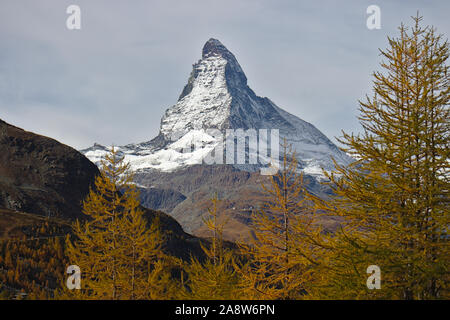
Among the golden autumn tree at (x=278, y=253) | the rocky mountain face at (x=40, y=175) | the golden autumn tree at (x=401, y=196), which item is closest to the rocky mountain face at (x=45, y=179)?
the rocky mountain face at (x=40, y=175)

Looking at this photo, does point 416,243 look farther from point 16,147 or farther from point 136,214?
point 16,147

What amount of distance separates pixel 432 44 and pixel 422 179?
3.61 meters

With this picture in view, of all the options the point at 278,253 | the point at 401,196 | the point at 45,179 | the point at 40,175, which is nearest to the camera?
the point at 401,196

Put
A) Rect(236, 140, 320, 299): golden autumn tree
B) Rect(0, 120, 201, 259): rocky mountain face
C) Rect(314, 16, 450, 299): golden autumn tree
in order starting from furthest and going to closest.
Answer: Rect(0, 120, 201, 259): rocky mountain face, Rect(236, 140, 320, 299): golden autumn tree, Rect(314, 16, 450, 299): golden autumn tree

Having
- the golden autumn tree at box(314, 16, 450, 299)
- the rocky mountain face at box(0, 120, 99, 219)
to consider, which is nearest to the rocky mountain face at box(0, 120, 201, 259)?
the rocky mountain face at box(0, 120, 99, 219)

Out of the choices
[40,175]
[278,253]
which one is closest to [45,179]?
[40,175]

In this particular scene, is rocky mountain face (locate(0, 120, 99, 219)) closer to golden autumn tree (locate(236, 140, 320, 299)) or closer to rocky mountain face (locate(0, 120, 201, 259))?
rocky mountain face (locate(0, 120, 201, 259))

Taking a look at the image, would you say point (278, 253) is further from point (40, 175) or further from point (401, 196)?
point (40, 175)

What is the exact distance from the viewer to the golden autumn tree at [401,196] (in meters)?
7.56

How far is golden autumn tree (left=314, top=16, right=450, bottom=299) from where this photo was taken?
7.56m

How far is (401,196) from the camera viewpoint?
8164 mm

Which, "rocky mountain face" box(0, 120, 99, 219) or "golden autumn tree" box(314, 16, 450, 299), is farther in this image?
"rocky mountain face" box(0, 120, 99, 219)

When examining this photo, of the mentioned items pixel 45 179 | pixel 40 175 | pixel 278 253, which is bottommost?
pixel 278 253

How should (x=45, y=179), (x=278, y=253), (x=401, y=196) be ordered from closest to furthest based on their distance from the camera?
(x=401, y=196)
(x=278, y=253)
(x=45, y=179)
